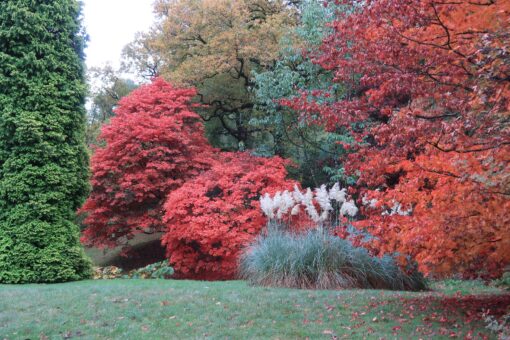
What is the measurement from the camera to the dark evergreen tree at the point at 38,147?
9.79 meters

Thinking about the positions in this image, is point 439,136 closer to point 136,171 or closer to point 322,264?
point 322,264

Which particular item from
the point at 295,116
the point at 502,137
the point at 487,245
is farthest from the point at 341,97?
the point at 502,137

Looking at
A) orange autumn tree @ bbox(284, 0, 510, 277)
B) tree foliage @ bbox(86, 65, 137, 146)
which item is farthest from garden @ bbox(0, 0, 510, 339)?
tree foliage @ bbox(86, 65, 137, 146)

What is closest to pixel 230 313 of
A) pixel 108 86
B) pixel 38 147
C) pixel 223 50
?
pixel 38 147

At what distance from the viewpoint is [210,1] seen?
16359 millimetres

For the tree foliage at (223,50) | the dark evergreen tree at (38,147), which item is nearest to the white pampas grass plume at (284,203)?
the dark evergreen tree at (38,147)

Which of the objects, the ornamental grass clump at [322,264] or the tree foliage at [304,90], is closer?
the ornamental grass clump at [322,264]

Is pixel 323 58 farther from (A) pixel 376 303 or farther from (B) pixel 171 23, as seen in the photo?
(B) pixel 171 23

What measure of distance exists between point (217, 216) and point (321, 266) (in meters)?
3.30

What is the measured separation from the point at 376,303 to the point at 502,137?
377 cm

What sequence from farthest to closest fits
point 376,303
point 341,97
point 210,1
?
point 210,1, point 341,97, point 376,303

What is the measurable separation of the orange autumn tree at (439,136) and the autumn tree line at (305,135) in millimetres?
23

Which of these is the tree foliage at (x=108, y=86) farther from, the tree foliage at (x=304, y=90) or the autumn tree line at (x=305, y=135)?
the tree foliage at (x=304, y=90)

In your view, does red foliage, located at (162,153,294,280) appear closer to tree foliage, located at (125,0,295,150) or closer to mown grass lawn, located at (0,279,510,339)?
mown grass lawn, located at (0,279,510,339)
